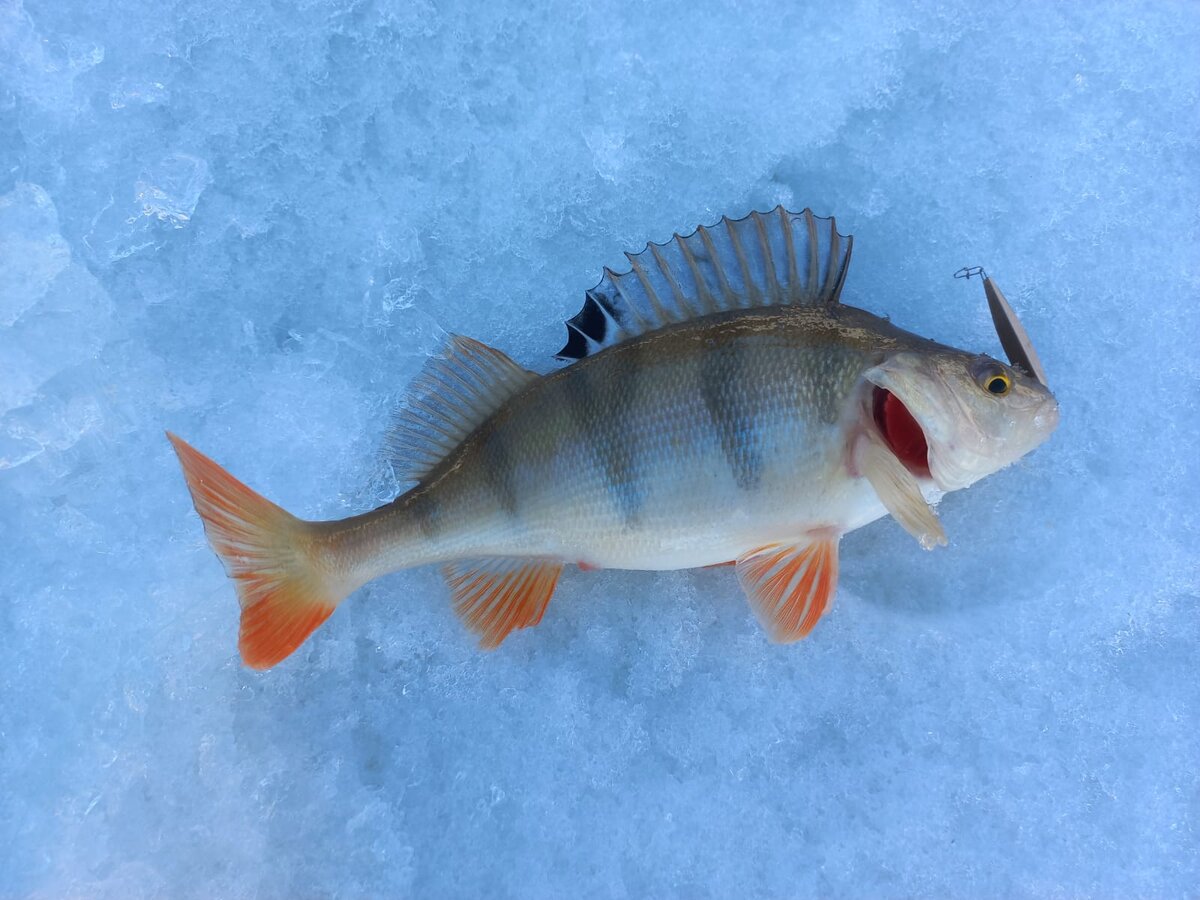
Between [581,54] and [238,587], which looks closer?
[238,587]

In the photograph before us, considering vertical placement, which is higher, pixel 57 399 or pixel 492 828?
pixel 57 399

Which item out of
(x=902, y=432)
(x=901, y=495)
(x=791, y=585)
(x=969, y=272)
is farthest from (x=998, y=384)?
(x=791, y=585)

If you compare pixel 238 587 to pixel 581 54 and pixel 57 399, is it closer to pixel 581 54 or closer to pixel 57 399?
pixel 57 399

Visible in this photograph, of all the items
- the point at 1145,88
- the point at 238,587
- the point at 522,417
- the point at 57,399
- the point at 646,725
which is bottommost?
the point at 646,725

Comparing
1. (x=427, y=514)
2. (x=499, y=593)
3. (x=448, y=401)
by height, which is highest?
(x=448, y=401)

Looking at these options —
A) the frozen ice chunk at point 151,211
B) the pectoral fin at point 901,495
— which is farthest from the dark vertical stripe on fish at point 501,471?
the frozen ice chunk at point 151,211

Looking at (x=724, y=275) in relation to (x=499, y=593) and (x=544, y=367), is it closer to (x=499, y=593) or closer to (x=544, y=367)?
(x=544, y=367)

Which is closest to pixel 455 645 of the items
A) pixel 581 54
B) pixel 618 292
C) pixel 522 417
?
pixel 522 417
